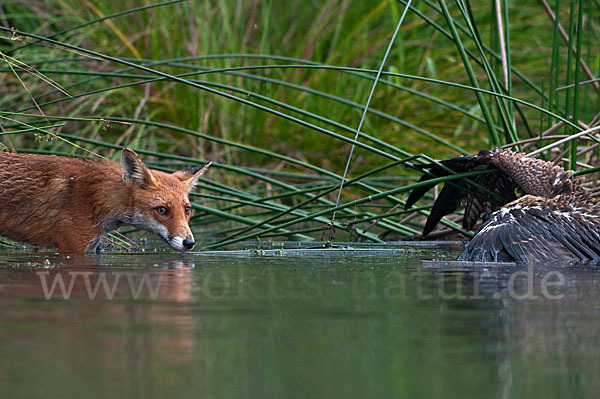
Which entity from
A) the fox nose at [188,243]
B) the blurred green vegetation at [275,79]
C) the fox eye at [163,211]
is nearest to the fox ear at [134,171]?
the fox eye at [163,211]

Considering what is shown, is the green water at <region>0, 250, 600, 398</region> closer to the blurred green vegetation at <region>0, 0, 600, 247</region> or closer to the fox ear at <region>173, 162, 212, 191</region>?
the fox ear at <region>173, 162, 212, 191</region>

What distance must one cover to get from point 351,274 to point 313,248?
0.96m

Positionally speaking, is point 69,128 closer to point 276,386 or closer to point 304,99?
point 304,99

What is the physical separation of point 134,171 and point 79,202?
15.5 inches

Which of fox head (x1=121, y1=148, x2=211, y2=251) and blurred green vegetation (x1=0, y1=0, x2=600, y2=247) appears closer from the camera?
fox head (x1=121, y1=148, x2=211, y2=251)

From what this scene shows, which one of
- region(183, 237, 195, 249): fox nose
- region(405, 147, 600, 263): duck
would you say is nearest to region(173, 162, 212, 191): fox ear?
region(183, 237, 195, 249): fox nose

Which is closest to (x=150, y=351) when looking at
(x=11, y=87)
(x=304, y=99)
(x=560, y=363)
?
(x=560, y=363)

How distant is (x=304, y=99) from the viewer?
8.43m

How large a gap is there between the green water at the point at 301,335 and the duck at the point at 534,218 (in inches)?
14.5

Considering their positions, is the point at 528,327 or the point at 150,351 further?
the point at 528,327

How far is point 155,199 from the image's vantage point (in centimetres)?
448

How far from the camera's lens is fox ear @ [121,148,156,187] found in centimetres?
442

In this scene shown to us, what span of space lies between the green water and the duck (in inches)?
14.5

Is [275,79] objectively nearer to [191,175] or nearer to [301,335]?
[191,175]
